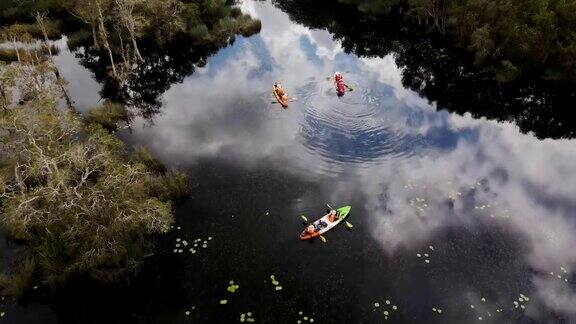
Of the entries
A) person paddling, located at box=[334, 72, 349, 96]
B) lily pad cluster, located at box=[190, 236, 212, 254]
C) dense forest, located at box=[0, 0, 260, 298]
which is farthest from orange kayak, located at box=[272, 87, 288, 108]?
→ lily pad cluster, located at box=[190, 236, 212, 254]

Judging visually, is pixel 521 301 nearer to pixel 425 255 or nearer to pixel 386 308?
pixel 425 255

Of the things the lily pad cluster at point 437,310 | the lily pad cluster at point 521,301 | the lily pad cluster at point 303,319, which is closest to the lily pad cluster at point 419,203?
the lily pad cluster at point 437,310

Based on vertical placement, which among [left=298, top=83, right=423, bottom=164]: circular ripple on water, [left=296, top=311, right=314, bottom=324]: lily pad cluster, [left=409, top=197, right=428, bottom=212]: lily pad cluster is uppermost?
[left=298, top=83, right=423, bottom=164]: circular ripple on water

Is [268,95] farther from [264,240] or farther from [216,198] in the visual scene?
[264,240]

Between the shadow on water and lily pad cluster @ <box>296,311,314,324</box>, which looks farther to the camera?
the shadow on water

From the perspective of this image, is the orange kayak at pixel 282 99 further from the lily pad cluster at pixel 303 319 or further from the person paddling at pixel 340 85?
the lily pad cluster at pixel 303 319

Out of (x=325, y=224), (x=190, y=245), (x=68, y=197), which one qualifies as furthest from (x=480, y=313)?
(x=68, y=197)

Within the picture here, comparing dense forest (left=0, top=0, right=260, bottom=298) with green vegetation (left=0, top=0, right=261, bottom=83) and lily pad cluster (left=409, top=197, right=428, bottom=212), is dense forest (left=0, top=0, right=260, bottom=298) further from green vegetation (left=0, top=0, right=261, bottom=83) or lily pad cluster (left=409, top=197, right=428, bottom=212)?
lily pad cluster (left=409, top=197, right=428, bottom=212)
